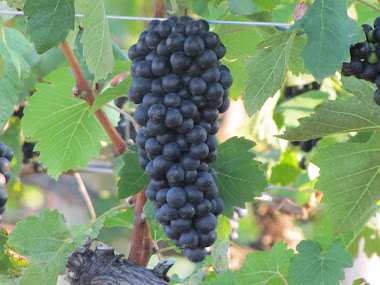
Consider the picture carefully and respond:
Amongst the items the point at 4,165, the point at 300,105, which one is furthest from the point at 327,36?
the point at 300,105

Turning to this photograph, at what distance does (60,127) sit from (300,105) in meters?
0.96

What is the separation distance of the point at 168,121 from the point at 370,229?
1124 millimetres

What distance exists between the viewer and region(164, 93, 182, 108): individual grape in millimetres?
1036

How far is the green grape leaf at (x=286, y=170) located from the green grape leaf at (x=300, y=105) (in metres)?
0.47

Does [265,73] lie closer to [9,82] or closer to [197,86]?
[197,86]

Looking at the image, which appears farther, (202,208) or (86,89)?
(86,89)

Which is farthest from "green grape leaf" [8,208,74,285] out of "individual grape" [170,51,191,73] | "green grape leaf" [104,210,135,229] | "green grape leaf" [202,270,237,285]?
"individual grape" [170,51,191,73]

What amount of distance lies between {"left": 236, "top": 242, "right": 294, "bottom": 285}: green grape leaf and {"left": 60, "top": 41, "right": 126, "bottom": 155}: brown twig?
1.22 feet

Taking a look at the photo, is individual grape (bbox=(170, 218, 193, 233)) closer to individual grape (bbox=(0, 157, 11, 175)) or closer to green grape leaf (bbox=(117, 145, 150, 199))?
green grape leaf (bbox=(117, 145, 150, 199))

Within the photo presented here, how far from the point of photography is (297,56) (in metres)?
1.27

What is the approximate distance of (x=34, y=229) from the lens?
139cm

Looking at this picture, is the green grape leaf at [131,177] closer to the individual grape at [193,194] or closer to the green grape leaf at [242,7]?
the individual grape at [193,194]

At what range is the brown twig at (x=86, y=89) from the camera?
1333mm

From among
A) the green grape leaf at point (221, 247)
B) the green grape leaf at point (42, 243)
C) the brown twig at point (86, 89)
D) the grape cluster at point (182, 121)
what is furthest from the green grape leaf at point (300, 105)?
the grape cluster at point (182, 121)
